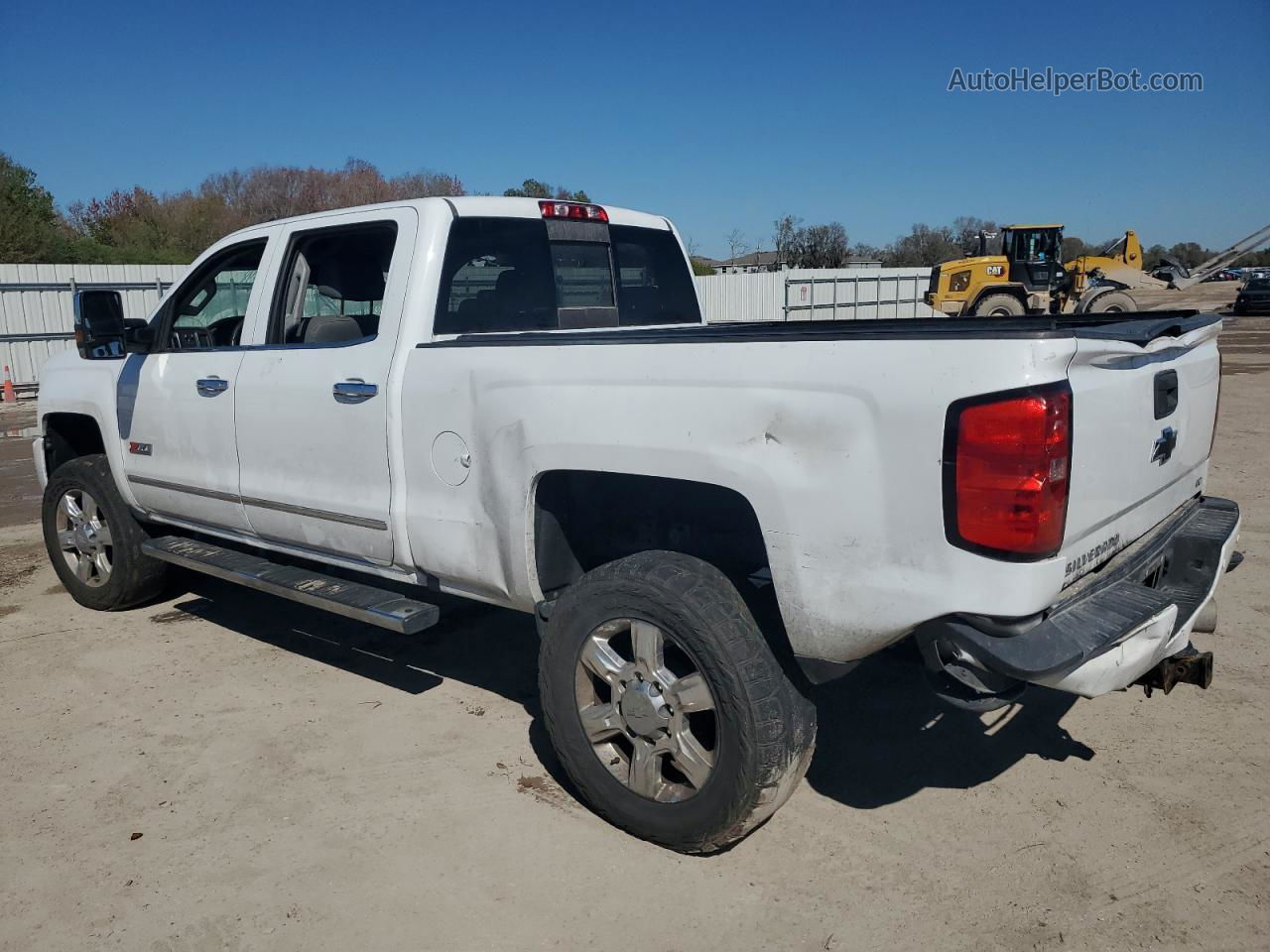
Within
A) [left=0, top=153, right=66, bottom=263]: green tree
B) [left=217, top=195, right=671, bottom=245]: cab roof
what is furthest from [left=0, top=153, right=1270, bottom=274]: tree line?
[left=217, top=195, right=671, bottom=245]: cab roof

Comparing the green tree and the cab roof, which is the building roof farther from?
the cab roof

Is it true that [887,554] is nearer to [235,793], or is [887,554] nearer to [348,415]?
[348,415]

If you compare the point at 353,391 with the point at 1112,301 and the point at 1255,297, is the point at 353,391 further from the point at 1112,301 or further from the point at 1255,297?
the point at 1255,297

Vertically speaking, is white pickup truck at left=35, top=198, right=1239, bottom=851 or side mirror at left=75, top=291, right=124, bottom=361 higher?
side mirror at left=75, top=291, right=124, bottom=361

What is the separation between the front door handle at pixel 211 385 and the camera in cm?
446

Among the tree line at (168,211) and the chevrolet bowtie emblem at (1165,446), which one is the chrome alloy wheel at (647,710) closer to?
the chevrolet bowtie emblem at (1165,446)

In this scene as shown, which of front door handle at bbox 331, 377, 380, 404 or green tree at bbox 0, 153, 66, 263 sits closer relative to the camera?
front door handle at bbox 331, 377, 380, 404

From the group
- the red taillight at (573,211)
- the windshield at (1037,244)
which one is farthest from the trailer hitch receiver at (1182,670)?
the windshield at (1037,244)

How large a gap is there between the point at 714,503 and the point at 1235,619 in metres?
3.25

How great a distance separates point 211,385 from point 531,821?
102 inches

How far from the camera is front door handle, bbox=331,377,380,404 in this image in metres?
3.76

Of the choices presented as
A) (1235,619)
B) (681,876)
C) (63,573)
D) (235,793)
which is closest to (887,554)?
(681,876)

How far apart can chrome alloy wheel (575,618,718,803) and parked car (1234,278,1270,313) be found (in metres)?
36.8

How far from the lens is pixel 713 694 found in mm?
2863
